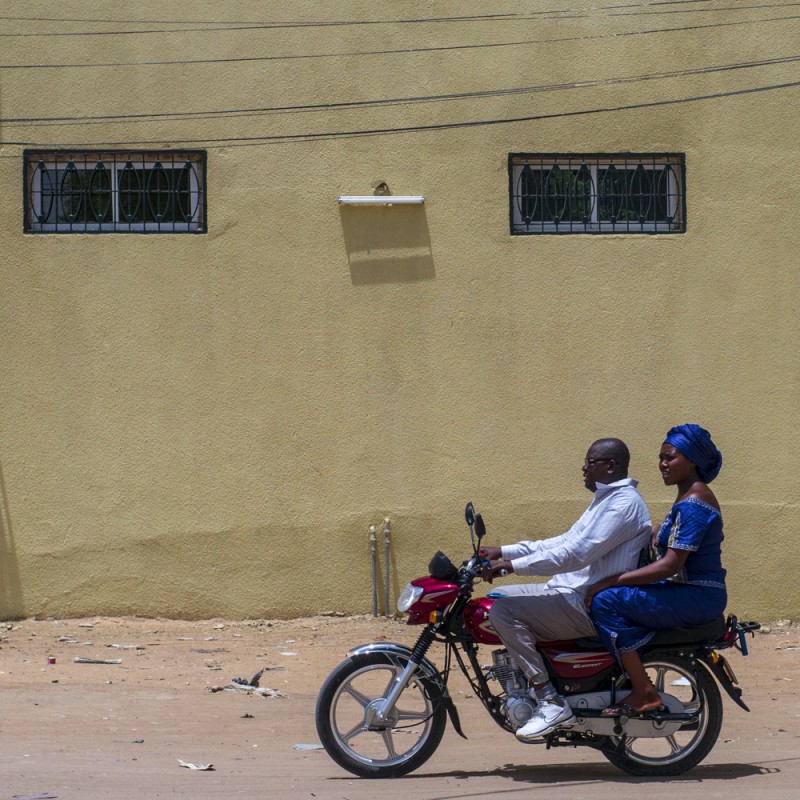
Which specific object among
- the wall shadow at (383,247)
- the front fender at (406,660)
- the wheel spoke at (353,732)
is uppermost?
the wall shadow at (383,247)

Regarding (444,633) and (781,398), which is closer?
(444,633)

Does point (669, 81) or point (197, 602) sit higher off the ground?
point (669, 81)

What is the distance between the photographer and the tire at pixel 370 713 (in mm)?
5785

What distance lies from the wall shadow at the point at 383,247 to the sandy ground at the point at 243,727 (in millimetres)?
2647

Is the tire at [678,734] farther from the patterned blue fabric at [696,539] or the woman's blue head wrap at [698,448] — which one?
the woman's blue head wrap at [698,448]

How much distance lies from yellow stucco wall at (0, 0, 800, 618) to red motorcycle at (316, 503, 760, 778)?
12.7 feet

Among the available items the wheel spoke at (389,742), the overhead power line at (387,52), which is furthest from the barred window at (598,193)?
the wheel spoke at (389,742)

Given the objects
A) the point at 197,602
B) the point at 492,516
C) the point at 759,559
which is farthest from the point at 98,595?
the point at 759,559

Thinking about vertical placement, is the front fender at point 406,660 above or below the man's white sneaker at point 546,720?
above

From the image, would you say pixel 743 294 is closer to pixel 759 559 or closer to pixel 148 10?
pixel 759 559

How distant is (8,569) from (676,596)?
5.74 metres

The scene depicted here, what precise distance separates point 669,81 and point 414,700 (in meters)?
5.92

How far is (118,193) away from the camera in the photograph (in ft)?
32.0

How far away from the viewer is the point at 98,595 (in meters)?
9.61
